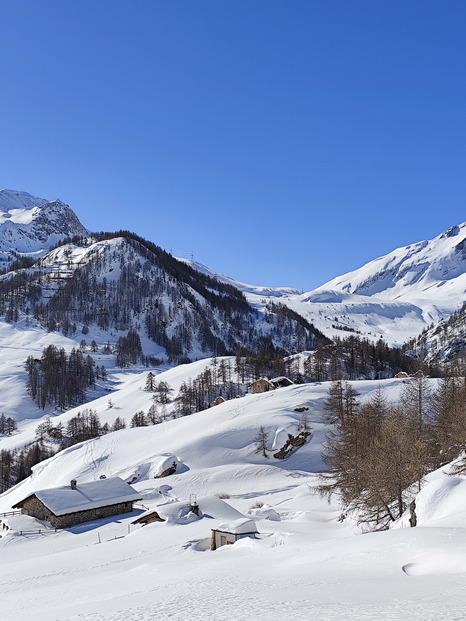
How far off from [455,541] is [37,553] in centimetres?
3047

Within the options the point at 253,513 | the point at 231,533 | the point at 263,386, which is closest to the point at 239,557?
the point at 231,533

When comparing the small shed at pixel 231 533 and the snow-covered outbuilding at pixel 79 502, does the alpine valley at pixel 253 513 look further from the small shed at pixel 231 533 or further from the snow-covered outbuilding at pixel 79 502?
the snow-covered outbuilding at pixel 79 502

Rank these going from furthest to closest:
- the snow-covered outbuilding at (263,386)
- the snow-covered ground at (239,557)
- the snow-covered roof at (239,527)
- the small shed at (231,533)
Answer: the snow-covered outbuilding at (263,386) < the snow-covered roof at (239,527) < the small shed at (231,533) < the snow-covered ground at (239,557)

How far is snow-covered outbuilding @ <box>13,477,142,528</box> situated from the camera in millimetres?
42475

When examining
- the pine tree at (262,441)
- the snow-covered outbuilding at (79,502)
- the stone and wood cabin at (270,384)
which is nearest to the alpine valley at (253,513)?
the pine tree at (262,441)

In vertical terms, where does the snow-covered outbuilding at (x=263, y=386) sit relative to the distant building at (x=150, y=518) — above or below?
above

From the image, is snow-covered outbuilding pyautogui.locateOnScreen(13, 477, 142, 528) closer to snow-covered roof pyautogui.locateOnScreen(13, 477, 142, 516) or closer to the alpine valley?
snow-covered roof pyautogui.locateOnScreen(13, 477, 142, 516)

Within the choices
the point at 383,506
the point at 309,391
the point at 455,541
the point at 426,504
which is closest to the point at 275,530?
the point at 383,506

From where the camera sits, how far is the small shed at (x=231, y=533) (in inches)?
1070

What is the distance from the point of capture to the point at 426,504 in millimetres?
24984

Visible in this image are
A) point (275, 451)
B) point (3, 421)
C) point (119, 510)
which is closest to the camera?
point (119, 510)

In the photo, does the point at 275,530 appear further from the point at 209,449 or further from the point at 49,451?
the point at 49,451

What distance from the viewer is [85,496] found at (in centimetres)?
4462

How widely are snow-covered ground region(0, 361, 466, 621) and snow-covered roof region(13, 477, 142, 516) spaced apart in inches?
69.9
